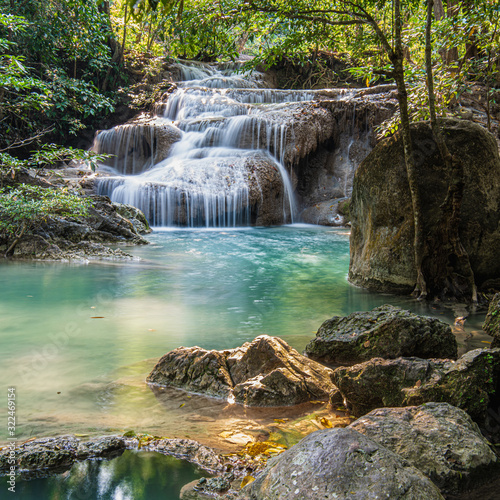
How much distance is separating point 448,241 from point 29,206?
6962mm

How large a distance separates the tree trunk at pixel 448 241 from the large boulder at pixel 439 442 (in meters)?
3.94

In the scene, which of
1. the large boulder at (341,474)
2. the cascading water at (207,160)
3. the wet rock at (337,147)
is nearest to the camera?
the large boulder at (341,474)

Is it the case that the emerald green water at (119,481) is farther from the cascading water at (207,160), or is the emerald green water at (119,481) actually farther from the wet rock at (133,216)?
the cascading water at (207,160)

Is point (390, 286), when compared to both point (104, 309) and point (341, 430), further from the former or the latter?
point (341, 430)

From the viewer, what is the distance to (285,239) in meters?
13.5

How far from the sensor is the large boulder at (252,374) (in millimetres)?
3061

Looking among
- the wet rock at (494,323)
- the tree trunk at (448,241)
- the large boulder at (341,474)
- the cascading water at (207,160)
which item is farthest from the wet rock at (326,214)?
the large boulder at (341,474)

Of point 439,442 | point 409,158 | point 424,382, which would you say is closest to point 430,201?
point 409,158

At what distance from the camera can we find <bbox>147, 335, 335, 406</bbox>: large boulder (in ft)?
10.0

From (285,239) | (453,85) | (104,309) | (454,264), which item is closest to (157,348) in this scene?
(104,309)

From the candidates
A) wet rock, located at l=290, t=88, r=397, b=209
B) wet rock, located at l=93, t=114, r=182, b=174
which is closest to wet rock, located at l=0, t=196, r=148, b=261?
wet rock, located at l=93, t=114, r=182, b=174

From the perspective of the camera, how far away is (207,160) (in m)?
17.7

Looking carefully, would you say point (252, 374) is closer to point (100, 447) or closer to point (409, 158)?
point (100, 447)

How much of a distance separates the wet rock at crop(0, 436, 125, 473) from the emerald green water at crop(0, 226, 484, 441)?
0.22 meters
